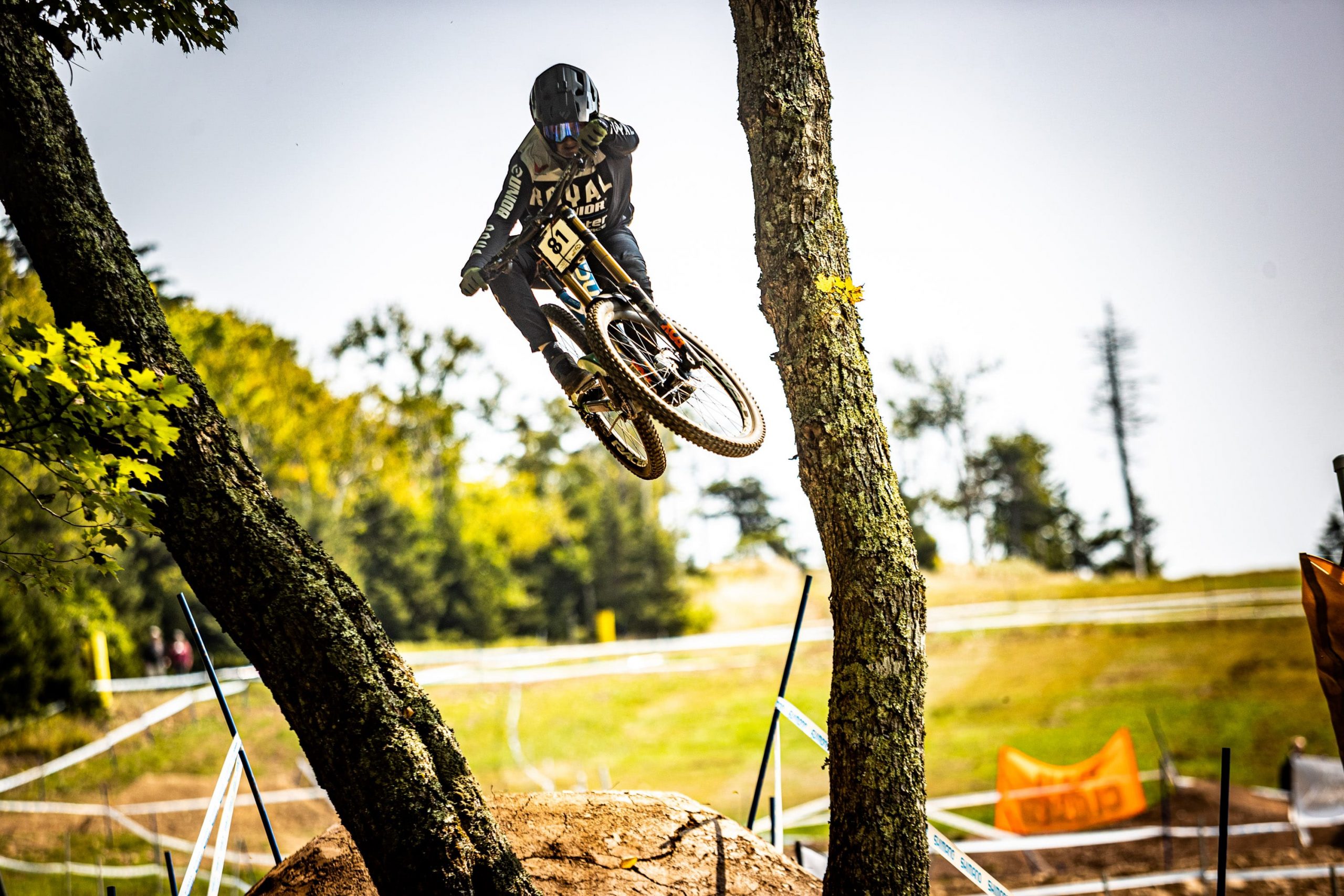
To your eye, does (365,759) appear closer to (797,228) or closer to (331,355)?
(797,228)

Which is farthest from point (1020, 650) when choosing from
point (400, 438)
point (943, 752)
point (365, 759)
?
point (365, 759)

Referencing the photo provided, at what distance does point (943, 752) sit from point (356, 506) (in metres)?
18.8

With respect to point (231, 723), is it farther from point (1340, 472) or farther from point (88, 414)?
point (1340, 472)

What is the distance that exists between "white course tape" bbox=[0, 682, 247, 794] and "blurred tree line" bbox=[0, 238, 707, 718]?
5.73 ft

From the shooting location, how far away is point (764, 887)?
5.12 meters

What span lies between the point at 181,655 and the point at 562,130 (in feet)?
72.7

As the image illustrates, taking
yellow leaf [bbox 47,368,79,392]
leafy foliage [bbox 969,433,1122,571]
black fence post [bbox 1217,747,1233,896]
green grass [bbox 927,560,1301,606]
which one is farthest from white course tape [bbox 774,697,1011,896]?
leafy foliage [bbox 969,433,1122,571]

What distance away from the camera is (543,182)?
5090 millimetres

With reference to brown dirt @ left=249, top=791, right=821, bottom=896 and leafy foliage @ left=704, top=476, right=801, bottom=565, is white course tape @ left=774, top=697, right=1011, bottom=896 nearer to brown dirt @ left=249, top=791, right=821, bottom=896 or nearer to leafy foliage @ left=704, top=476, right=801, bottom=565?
brown dirt @ left=249, top=791, right=821, bottom=896

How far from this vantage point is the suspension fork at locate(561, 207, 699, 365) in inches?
A: 203

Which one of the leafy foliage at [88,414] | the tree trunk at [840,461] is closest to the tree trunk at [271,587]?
the leafy foliage at [88,414]

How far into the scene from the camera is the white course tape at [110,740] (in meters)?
15.2

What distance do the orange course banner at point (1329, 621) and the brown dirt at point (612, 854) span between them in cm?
253

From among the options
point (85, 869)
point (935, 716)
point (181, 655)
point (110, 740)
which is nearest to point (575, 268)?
point (85, 869)
